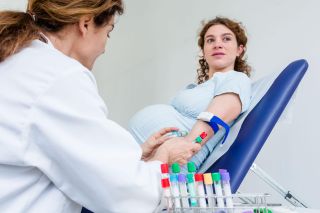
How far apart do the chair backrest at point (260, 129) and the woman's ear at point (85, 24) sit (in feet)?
1.72

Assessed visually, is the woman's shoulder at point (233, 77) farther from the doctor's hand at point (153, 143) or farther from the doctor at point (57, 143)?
the doctor at point (57, 143)

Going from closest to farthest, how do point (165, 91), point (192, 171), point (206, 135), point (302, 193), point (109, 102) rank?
point (192, 171), point (206, 135), point (302, 193), point (165, 91), point (109, 102)

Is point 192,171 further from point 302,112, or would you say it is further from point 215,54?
point 302,112

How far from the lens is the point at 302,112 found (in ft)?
6.53

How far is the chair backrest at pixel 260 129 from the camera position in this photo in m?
0.96

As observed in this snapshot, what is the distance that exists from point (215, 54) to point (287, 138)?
689mm

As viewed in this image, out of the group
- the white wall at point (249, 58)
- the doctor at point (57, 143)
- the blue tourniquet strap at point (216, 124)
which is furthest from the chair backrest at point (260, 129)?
Answer: the white wall at point (249, 58)

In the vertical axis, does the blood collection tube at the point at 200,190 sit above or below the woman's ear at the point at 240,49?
below

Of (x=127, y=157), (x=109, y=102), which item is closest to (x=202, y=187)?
(x=127, y=157)

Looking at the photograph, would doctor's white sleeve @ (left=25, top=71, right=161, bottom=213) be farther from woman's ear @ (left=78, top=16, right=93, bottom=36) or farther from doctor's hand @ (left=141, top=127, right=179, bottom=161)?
doctor's hand @ (left=141, top=127, right=179, bottom=161)

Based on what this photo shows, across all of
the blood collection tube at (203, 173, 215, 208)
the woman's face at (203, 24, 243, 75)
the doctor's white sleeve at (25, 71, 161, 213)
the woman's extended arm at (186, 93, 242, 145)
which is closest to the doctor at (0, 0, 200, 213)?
the doctor's white sleeve at (25, 71, 161, 213)

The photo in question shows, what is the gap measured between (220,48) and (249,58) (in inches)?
20.9

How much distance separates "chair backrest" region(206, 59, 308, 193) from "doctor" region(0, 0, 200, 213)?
27 centimetres

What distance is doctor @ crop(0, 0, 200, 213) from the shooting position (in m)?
0.69
